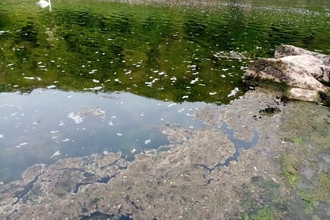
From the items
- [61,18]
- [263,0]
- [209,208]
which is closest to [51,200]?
[209,208]

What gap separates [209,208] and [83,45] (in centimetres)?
2518

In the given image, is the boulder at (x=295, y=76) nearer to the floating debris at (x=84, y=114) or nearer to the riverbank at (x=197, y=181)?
the riverbank at (x=197, y=181)

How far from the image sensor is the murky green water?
13.7 metres

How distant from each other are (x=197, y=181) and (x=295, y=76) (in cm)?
1265

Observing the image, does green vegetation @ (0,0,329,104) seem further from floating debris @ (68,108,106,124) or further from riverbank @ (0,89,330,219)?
riverbank @ (0,89,330,219)

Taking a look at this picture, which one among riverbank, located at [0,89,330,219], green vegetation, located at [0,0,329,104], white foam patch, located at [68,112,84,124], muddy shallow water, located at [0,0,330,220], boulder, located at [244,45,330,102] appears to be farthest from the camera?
green vegetation, located at [0,0,329,104]

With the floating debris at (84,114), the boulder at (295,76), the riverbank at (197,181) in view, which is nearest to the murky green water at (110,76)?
the floating debris at (84,114)

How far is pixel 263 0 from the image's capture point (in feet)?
296

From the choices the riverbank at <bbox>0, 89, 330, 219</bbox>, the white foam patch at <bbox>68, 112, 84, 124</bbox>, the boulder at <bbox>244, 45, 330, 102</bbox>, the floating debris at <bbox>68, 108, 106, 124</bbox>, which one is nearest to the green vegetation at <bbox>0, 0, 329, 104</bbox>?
the boulder at <bbox>244, 45, 330, 102</bbox>

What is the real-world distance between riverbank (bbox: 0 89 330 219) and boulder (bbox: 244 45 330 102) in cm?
463

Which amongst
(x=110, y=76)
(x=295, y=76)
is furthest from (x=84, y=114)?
(x=295, y=76)

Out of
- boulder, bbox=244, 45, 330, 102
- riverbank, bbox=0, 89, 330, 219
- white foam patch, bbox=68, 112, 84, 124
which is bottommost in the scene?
white foam patch, bbox=68, 112, 84, 124

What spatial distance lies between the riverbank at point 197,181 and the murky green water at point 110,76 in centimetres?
111

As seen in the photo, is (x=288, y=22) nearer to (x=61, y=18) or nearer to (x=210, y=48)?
(x=210, y=48)
